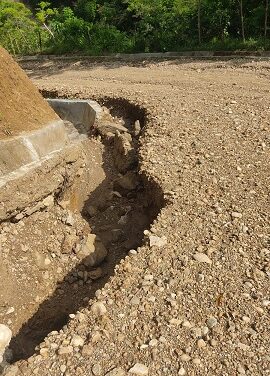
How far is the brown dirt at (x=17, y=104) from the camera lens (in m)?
5.34

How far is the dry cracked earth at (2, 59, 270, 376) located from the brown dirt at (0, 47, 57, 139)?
1.62m

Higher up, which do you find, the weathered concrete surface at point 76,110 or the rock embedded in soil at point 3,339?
the weathered concrete surface at point 76,110

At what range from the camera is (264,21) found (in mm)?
10938

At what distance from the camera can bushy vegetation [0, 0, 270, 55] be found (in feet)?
36.7

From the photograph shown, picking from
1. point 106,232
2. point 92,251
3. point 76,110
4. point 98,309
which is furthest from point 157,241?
point 76,110

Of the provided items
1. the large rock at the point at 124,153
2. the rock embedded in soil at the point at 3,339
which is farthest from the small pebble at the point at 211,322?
the large rock at the point at 124,153

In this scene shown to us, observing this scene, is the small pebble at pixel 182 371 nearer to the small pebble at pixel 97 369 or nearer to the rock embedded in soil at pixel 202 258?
the small pebble at pixel 97 369

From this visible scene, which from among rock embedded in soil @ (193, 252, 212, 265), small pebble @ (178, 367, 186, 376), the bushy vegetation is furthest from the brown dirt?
the bushy vegetation

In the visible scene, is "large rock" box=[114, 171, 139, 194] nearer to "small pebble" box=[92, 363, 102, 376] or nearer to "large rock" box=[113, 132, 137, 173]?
"large rock" box=[113, 132, 137, 173]

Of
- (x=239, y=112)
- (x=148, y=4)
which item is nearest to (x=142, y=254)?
(x=239, y=112)

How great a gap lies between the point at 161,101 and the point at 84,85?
2673 millimetres

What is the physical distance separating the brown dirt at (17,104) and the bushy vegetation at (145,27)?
655 cm

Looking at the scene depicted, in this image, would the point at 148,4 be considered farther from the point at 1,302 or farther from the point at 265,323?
the point at 265,323

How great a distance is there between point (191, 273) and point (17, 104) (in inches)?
139
